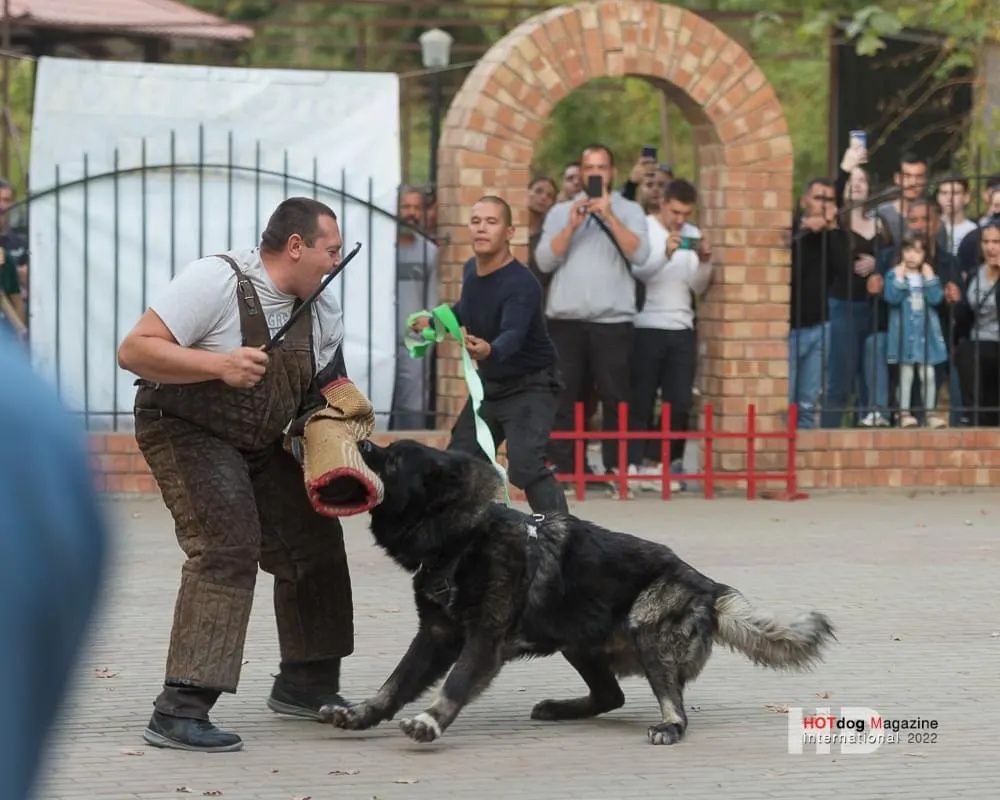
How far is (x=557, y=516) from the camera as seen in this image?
5957 mm

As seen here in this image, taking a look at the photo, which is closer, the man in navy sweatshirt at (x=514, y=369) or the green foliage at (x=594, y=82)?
the man in navy sweatshirt at (x=514, y=369)

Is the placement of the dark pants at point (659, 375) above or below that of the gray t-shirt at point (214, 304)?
below

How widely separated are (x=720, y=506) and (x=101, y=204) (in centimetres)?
420

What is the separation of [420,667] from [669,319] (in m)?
6.62

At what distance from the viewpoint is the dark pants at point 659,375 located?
12.1m

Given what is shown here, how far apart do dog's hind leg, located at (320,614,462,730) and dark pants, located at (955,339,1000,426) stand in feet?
24.4

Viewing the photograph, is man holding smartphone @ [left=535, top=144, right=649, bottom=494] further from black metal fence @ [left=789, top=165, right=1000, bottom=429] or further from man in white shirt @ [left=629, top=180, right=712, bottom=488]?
black metal fence @ [left=789, top=165, right=1000, bottom=429]

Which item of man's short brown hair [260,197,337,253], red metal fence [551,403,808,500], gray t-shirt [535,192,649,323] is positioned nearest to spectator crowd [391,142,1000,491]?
gray t-shirt [535,192,649,323]

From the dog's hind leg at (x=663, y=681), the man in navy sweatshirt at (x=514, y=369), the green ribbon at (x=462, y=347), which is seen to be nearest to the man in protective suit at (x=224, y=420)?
the dog's hind leg at (x=663, y=681)

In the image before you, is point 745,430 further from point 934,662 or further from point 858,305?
point 934,662

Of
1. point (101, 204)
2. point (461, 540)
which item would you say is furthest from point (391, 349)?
point (461, 540)

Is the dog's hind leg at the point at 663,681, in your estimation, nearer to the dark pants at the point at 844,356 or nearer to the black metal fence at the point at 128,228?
Answer: the black metal fence at the point at 128,228

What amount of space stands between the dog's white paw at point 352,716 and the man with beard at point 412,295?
19.7ft

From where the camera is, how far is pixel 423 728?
5.62m
